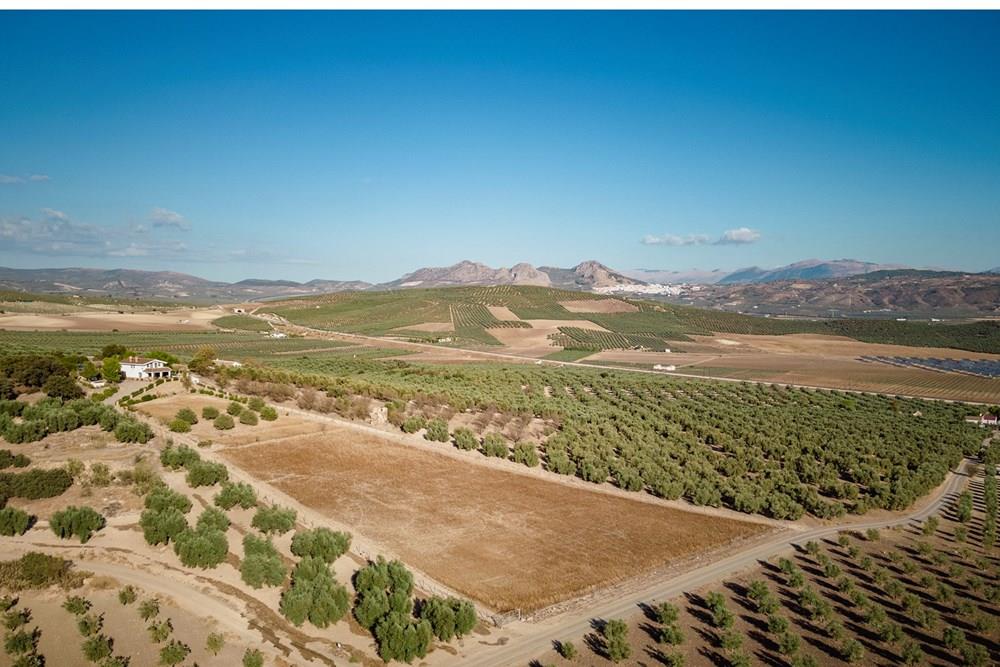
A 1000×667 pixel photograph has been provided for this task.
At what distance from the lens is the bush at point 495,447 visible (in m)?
44.0

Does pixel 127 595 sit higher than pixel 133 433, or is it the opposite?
pixel 133 433

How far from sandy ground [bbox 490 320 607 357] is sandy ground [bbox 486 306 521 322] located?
22.3ft

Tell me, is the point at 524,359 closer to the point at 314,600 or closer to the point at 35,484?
the point at 35,484

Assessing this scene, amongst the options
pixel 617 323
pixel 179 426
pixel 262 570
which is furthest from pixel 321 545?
pixel 617 323

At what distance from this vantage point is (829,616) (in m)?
23.4

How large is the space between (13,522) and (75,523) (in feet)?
9.11

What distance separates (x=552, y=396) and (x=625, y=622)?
46.2 m

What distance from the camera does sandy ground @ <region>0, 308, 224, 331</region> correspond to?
Answer: 4555 inches

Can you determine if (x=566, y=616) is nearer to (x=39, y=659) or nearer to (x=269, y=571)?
(x=269, y=571)

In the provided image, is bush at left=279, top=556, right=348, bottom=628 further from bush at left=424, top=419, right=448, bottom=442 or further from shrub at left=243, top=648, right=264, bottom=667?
bush at left=424, top=419, right=448, bottom=442

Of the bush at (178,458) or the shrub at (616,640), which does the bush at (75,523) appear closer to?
the bush at (178,458)

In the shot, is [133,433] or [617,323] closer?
[133,433]

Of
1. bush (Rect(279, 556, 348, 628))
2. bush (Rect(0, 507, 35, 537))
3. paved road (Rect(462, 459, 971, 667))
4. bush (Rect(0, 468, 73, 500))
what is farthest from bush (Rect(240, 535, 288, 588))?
bush (Rect(0, 468, 73, 500))

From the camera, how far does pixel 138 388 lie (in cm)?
5494
